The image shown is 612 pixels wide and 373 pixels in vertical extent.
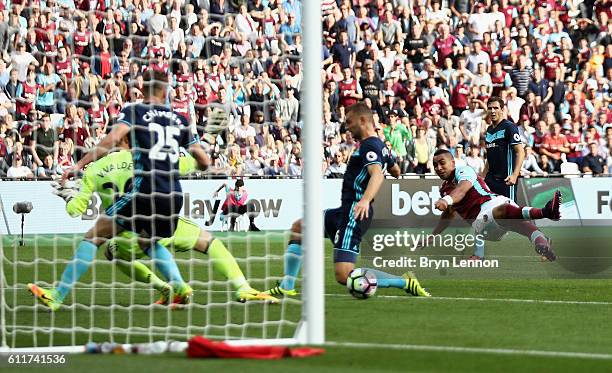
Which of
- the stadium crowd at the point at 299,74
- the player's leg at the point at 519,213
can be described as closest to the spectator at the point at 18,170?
the stadium crowd at the point at 299,74

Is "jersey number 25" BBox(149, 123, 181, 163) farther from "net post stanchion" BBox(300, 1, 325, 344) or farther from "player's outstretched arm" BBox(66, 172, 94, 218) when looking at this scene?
"net post stanchion" BBox(300, 1, 325, 344)

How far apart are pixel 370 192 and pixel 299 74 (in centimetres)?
121

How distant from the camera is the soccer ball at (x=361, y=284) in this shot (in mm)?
11877

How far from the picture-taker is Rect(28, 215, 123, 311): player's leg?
10.8m

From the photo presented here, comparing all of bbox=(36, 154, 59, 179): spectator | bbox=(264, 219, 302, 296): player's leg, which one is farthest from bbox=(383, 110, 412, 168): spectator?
bbox=(264, 219, 302, 296): player's leg

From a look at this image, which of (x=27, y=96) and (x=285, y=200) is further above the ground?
(x=27, y=96)

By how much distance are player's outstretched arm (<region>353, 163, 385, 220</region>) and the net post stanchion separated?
2668 mm

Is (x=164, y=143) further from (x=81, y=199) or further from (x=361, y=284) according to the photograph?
(x=361, y=284)

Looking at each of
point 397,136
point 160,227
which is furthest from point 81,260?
point 397,136

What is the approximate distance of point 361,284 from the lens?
11.9m

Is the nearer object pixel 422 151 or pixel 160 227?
pixel 160 227

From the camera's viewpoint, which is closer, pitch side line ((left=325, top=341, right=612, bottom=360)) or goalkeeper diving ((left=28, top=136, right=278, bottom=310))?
pitch side line ((left=325, top=341, right=612, bottom=360))

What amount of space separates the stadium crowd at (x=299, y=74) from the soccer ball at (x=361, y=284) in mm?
1560

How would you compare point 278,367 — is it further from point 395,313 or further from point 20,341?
point 395,313
